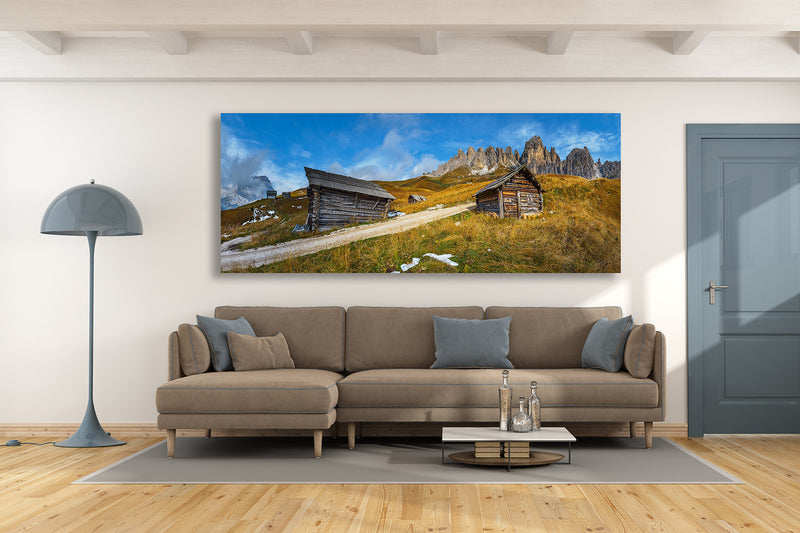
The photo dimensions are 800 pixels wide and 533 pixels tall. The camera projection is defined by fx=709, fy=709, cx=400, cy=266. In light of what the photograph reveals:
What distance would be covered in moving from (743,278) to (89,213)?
4532mm

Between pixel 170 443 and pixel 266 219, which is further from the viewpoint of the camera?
pixel 266 219

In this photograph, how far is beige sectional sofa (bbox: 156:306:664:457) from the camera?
13.7 feet

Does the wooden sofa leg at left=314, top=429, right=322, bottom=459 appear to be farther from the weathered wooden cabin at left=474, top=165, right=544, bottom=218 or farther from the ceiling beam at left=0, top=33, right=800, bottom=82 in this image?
the ceiling beam at left=0, top=33, right=800, bottom=82

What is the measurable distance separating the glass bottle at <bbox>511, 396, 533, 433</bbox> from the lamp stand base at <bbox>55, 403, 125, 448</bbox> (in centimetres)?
265

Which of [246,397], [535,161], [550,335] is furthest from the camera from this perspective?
[535,161]

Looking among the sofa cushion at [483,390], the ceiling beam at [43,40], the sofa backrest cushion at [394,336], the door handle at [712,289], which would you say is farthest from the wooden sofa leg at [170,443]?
the door handle at [712,289]

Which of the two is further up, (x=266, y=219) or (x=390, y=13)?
(x=390, y=13)

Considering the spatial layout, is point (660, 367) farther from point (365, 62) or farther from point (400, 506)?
point (365, 62)

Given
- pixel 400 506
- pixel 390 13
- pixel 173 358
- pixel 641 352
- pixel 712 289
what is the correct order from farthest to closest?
1. pixel 712 289
2. pixel 173 358
3. pixel 641 352
4. pixel 390 13
5. pixel 400 506

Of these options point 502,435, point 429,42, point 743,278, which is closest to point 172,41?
point 429,42

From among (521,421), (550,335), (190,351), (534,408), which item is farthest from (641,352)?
(190,351)

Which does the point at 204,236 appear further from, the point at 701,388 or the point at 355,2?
the point at 701,388

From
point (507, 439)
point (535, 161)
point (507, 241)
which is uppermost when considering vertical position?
point (535, 161)

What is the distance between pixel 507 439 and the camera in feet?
12.7
